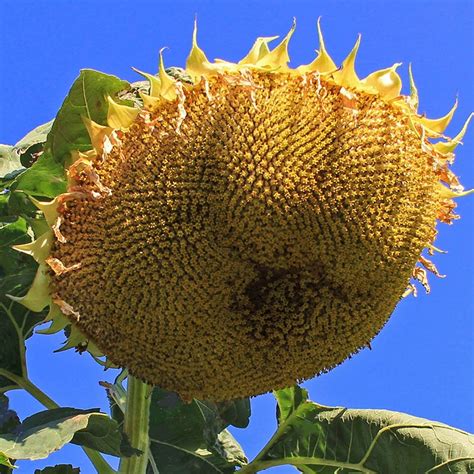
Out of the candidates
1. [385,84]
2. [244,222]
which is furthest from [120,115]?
[385,84]

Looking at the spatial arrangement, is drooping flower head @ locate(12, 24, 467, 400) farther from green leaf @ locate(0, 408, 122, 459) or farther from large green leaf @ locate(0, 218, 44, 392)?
large green leaf @ locate(0, 218, 44, 392)

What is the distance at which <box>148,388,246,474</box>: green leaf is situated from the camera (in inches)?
169

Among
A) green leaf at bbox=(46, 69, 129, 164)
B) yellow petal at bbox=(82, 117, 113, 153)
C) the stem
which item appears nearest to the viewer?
yellow petal at bbox=(82, 117, 113, 153)

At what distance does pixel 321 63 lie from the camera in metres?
3.05

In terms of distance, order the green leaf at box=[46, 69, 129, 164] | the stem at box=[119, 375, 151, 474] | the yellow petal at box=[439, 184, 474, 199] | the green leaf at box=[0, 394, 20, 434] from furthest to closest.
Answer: the green leaf at box=[0, 394, 20, 434]
the stem at box=[119, 375, 151, 474]
the green leaf at box=[46, 69, 129, 164]
the yellow petal at box=[439, 184, 474, 199]

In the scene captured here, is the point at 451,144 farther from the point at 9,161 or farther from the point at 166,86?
the point at 9,161

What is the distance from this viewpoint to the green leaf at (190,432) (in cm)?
428

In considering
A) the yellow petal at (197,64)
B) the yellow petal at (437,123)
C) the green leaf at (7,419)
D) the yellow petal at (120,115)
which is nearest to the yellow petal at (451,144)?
the yellow petal at (437,123)

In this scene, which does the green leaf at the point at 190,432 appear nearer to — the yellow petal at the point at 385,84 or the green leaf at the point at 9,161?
the green leaf at the point at 9,161

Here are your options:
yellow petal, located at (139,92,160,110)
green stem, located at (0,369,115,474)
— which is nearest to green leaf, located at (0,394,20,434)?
green stem, located at (0,369,115,474)

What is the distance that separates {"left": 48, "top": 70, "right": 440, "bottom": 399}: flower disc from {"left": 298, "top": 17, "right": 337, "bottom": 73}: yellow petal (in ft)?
0.18

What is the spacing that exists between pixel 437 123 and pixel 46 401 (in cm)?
195

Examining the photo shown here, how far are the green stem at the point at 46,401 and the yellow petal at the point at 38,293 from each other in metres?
0.82

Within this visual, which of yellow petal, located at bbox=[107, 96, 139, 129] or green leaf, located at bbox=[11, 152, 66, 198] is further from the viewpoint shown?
green leaf, located at bbox=[11, 152, 66, 198]
